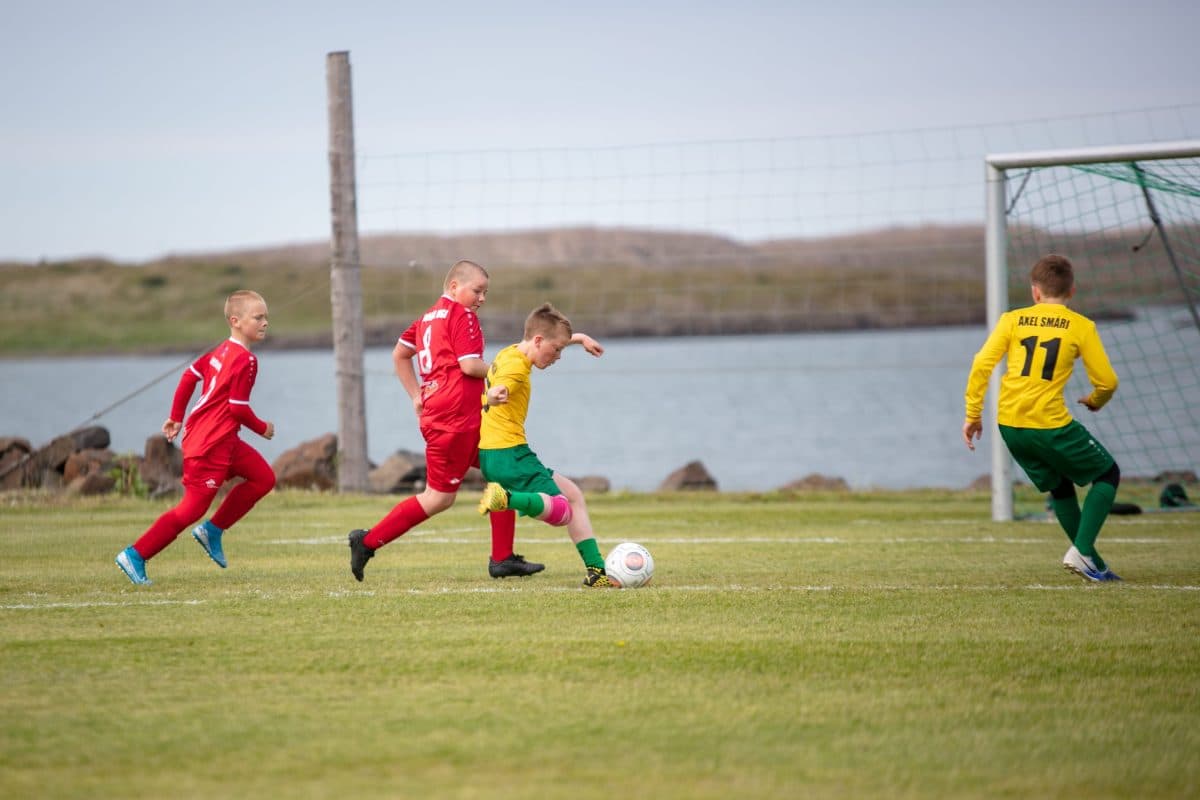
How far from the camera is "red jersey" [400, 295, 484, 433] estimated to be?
8.41m

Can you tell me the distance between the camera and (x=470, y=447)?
27.9 feet

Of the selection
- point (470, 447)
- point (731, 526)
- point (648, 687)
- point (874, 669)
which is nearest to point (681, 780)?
point (648, 687)

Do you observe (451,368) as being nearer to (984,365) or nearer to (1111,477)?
(984,365)

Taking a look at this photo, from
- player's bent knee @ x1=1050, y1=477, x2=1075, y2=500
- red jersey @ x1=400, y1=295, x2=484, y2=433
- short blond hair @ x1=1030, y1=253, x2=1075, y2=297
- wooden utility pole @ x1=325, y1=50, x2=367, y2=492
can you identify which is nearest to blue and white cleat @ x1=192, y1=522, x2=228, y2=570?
red jersey @ x1=400, y1=295, x2=484, y2=433

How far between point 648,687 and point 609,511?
28.5 feet

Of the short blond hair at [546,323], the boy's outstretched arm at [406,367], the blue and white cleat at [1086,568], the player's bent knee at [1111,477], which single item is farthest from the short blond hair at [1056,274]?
the boy's outstretched arm at [406,367]

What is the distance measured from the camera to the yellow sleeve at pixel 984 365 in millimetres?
8461

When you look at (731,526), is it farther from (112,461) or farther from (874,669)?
(112,461)

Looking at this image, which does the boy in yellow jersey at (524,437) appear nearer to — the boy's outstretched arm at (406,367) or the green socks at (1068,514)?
the boy's outstretched arm at (406,367)

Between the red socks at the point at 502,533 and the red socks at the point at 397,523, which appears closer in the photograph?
the red socks at the point at 397,523

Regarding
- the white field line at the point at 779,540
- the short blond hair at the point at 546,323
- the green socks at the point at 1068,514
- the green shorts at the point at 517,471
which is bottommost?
the white field line at the point at 779,540

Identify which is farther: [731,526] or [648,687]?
[731,526]

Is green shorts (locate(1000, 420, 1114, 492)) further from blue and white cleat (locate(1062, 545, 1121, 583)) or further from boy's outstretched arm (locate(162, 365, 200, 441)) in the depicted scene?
boy's outstretched arm (locate(162, 365, 200, 441))

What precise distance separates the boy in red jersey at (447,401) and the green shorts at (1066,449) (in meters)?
3.07
